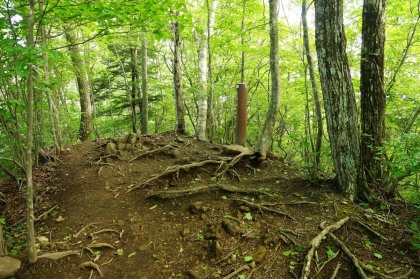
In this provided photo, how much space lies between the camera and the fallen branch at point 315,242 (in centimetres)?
331

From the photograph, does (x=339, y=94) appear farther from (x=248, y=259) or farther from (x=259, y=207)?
(x=248, y=259)

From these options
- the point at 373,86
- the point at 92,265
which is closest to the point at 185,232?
the point at 92,265

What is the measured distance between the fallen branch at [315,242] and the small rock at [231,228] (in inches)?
44.9

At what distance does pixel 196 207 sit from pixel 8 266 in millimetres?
2954

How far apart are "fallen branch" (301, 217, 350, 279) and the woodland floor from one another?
87 mm

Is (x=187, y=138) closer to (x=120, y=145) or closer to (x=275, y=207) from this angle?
(x=120, y=145)

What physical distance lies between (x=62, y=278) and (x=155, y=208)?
6.10 ft

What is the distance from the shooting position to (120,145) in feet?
26.0

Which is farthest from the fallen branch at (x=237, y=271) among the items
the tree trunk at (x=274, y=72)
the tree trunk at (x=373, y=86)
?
the tree trunk at (x=274, y=72)

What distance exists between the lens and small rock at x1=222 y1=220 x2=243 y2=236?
425 cm

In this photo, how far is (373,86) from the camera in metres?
5.03

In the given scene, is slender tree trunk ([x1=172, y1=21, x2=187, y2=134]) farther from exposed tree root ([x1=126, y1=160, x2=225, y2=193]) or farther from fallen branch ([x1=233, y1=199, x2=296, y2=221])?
fallen branch ([x1=233, y1=199, x2=296, y2=221])

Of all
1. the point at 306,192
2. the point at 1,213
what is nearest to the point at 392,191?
the point at 306,192

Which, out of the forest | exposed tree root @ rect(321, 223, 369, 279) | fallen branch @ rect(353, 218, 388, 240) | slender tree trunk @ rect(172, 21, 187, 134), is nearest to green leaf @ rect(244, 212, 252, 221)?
the forest
